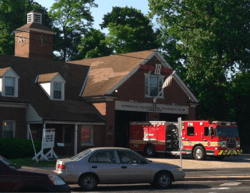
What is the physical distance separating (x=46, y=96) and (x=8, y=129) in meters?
4.38

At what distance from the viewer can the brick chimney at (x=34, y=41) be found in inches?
1829

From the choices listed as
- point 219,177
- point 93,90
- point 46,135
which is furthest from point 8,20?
point 219,177

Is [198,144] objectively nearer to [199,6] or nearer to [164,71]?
[164,71]

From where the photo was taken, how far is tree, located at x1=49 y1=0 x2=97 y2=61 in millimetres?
65812

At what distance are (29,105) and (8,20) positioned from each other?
29.1 m

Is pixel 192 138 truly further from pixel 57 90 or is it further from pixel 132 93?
pixel 57 90

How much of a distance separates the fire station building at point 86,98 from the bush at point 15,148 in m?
2.44

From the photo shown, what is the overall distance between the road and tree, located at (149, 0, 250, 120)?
2710 centimetres

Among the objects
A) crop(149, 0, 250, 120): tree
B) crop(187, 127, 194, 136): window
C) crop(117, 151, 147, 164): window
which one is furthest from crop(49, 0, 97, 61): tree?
crop(117, 151, 147, 164): window

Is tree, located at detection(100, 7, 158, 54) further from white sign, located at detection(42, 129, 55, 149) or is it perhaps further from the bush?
white sign, located at detection(42, 129, 55, 149)

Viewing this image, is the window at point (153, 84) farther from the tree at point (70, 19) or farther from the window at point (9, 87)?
the tree at point (70, 19)

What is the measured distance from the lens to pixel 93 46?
61.7m

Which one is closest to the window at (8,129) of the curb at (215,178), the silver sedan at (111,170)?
the curb at (215,178)

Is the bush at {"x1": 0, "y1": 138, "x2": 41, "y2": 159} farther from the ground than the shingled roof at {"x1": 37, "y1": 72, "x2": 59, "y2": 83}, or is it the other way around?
the shingled roof at {"x1": 37, "y1": 72, "x2": 59, "y2": 83}
